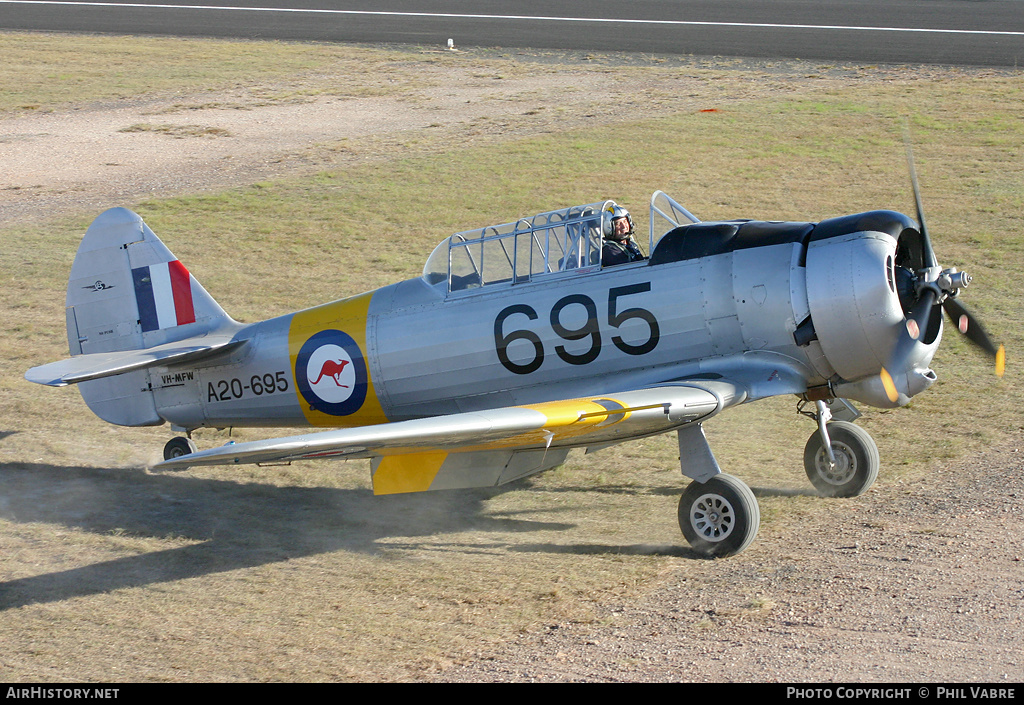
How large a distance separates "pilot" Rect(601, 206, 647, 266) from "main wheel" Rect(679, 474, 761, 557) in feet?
6.50

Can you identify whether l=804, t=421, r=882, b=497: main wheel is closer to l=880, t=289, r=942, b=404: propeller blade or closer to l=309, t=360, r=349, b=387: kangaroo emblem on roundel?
l=880, t=289, r=942, b=404: propeller blade

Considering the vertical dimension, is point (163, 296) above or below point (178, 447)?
above

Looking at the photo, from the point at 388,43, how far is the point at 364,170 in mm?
11137

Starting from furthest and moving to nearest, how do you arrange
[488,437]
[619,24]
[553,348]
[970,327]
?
[619,24] → [553,348] → [970,327] → [488,437]

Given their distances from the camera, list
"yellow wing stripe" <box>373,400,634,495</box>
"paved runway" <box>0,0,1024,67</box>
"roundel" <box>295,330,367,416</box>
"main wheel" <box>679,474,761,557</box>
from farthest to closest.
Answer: "paved runway" <box>0,0,1024,67</box> < "roundel" <box>295,330,367,416</box> < "main wheel" <box>679,474,761,557</box> < "yellow wing stripe" <box>373,400,634,495</box>

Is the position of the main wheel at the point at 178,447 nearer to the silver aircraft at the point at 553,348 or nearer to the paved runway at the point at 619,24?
the silver aircraft at the point at 553,348

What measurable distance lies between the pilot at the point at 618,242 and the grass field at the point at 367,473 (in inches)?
83.2

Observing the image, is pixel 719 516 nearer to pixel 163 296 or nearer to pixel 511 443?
pixel 511 443

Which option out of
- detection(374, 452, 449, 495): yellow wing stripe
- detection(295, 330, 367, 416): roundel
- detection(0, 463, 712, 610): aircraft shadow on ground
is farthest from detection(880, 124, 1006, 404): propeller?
detection(295, 330, 367, 416): roundel

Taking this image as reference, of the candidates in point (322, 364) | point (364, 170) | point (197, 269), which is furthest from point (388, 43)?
point (322, 364)

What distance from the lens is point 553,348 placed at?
317 inches

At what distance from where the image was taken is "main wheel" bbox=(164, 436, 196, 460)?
9351 mm

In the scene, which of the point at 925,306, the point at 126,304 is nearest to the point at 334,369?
the point at 126,304

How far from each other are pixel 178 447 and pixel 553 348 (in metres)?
3.92
